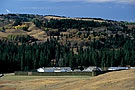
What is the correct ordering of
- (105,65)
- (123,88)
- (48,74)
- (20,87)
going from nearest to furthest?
1. (123,88)
2. (20,87)
3. (48,74)
4. (105,65)

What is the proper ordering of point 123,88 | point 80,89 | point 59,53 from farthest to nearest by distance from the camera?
point 59,53, point 80,89, point 123,88

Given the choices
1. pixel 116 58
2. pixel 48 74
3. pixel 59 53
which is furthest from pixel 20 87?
pixel 59 53

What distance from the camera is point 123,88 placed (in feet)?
160

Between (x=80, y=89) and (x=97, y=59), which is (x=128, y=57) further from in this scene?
(x=80, y=89)

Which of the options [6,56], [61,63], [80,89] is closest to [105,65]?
[61,63]

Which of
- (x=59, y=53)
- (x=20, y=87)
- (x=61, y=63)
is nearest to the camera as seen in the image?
(x=20, y=87)

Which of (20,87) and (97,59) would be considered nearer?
(20,87)

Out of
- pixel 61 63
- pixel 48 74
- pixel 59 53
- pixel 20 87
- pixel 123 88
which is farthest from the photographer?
pixel 59 53

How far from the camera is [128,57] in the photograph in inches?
5881

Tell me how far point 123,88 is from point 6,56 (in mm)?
98617

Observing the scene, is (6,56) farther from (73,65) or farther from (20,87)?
(20,87)

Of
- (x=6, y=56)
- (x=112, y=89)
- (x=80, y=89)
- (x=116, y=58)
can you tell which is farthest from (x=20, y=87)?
(x=116, y=58)

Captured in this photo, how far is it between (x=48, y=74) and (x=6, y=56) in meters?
41.2

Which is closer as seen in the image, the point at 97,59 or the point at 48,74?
the point at 48,74
